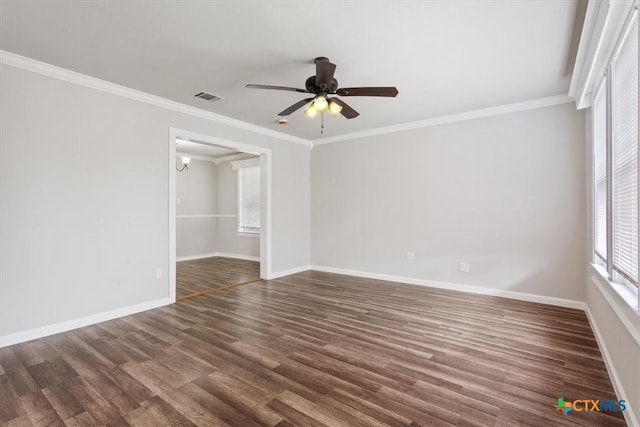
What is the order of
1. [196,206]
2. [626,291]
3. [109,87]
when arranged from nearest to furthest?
1. [626,291]
2. [109,87]
3. [196,206]

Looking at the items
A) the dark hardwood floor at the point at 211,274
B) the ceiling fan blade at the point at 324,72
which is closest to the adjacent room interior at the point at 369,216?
the ceiling fan blade at the point at 324,72

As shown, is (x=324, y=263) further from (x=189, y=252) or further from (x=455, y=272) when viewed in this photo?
(x=189, y=252)

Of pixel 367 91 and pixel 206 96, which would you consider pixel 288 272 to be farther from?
pixel 367 91

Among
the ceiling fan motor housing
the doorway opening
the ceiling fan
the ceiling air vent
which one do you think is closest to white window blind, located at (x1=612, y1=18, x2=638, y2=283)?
the ceiling fan

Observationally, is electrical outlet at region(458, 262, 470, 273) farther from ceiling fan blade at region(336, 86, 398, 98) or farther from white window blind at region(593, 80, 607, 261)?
ceiling fan blade at region(336, 86, 398, 98)

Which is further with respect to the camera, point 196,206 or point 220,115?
point 196,206

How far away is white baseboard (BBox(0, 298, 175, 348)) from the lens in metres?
2.84

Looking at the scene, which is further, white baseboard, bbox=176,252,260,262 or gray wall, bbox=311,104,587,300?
white baseboard, bbox=176,252,260,262

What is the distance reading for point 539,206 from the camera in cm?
400

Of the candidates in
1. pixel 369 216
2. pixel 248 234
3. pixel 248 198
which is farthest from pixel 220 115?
pixel 248 234

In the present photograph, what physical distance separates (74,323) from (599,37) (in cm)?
526

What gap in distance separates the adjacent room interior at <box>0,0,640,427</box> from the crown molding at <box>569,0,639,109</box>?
0.06 feet

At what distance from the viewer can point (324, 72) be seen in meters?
2.62

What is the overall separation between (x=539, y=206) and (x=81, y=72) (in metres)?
5.60
